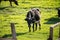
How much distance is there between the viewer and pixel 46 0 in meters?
23.5

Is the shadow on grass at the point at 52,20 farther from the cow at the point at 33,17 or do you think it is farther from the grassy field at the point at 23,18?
the cow at the point at 33,17

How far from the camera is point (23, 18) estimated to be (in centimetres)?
1603

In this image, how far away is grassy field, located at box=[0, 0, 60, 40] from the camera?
12.0 meters

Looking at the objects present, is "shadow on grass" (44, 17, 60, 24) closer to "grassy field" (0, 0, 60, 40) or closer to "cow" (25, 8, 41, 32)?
"grassy field" (0, 0, 60, 40)

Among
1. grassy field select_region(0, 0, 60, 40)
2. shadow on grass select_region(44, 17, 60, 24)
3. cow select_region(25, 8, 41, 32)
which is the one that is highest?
cow select_region(25, 8, 41, 32)

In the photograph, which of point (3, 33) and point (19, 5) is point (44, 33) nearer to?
point (3, 33)

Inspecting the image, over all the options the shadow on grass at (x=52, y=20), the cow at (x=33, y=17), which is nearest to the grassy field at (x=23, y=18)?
the shadow on grass at (x=52, y=20)

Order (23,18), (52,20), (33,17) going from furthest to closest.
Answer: (23,18)
(52,20)
(33,17)

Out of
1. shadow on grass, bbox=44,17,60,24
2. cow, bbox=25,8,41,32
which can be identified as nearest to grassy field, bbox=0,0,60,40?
shadow on grass, bbox=44,17,60,24

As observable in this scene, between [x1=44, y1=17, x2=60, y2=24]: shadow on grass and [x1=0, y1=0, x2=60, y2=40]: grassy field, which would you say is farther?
[x1=44, y1=17, x2=60, y2=24]: shadow on grass

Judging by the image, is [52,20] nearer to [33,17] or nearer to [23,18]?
[23,18]

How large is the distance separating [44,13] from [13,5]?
4365mm

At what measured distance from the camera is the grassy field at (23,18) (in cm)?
1204

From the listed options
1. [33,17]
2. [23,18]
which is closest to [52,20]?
[23,18]
